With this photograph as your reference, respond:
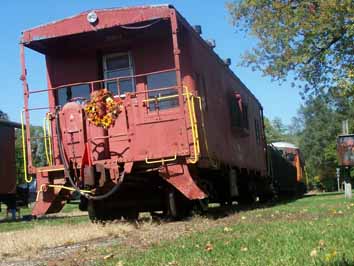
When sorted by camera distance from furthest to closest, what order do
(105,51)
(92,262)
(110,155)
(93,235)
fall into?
(105,51)
(110,155)
(93,235)
(92,262)

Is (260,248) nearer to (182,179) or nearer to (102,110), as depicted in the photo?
(182,179)

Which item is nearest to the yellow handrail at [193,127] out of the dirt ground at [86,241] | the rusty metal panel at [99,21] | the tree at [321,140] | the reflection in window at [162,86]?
the reflection in window at [162,86]

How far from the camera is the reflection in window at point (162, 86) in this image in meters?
10.4

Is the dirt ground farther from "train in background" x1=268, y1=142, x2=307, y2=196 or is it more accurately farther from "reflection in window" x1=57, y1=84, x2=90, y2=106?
"train in background" x1=268, y1=142, x2=307, y2=196

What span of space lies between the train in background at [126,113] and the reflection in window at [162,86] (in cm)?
2

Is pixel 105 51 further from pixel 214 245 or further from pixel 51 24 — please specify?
pixel 214 245

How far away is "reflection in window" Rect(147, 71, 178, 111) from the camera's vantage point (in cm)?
1045


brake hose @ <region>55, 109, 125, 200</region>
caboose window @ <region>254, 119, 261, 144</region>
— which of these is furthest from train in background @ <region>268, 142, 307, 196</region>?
brake hose @ <region>55, 109, 125, 200</region>

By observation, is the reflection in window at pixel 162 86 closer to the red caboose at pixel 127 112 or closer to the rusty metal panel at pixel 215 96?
the red caboose at pixel 127 112

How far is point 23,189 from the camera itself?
Result: 72.9ft

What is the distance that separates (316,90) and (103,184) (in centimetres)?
1472

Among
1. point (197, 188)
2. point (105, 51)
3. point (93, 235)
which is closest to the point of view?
point (93, 235)

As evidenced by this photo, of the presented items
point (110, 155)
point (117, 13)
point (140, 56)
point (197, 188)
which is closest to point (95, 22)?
point (117, 13)

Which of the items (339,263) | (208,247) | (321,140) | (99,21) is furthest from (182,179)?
(321,140)
